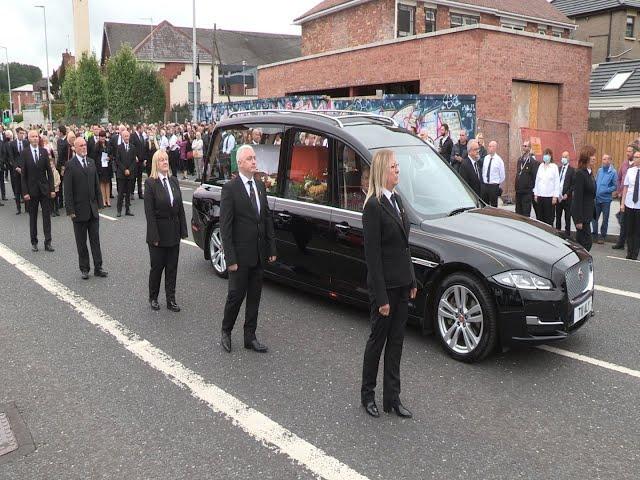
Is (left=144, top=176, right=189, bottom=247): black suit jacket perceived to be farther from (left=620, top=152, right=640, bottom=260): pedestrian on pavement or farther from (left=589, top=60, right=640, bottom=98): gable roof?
(left=589, top=60, right=640, bottom=98): gable roof

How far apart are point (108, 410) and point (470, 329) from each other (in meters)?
2.99

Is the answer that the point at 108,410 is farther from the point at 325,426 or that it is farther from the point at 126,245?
the point at 126,245

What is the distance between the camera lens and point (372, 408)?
4309 millimetres

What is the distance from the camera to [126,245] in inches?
408

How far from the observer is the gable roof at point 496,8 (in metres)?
29.8

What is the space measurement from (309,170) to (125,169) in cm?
863

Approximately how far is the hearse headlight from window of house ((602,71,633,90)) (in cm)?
2898

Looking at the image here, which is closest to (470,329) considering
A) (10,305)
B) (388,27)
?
(10,305)

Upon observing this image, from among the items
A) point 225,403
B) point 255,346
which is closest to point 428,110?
point 255,346

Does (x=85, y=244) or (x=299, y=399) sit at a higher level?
(x=85, y=244)

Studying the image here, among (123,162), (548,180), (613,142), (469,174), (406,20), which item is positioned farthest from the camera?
(406,20)

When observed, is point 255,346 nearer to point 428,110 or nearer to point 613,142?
point 428,110

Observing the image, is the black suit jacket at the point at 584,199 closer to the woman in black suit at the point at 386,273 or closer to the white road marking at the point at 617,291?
the white road marking at the point at 617,291

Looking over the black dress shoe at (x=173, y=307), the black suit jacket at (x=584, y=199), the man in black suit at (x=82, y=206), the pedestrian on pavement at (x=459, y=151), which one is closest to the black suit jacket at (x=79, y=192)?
the man in black suit at (x=82, y=206)
